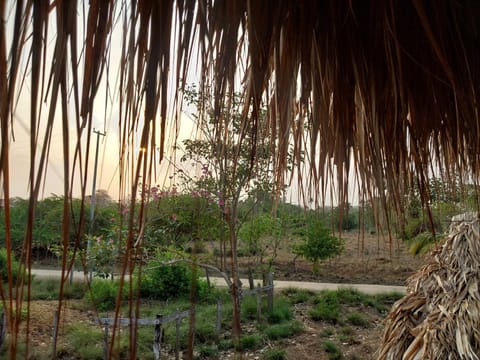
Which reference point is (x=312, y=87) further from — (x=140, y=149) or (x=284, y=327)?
(x=284, y=327)

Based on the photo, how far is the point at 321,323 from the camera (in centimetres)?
560

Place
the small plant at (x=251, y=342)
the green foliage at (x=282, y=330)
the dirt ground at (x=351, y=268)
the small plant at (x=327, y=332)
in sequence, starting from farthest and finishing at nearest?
the dirt ground at (x=351, y=268) < the small plant at (x=327, y=332) < the green foliage at (x=282, y=330) < the small plant at (x=251, y=342)

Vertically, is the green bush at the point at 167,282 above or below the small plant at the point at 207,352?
above

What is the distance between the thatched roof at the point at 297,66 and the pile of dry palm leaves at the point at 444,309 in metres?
0.97

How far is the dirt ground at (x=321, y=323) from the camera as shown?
15.5 ft

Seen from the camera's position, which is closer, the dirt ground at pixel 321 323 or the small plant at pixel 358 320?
the dirt ground at pixel 321 323

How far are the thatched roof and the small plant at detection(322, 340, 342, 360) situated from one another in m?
4.22

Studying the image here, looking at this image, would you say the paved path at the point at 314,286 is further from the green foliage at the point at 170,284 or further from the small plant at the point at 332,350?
the small plant at the point at 332,350

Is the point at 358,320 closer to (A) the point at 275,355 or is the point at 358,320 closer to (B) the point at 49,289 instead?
(A) the point at 275,355

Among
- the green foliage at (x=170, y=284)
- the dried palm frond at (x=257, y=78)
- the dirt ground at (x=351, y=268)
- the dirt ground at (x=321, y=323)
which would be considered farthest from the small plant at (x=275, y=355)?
the dried palm frond at (x=257, y=78)

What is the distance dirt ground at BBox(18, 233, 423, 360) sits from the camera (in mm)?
4719

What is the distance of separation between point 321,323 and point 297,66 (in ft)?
17.9

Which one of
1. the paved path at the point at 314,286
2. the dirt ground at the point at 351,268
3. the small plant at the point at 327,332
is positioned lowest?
the small plant at the point at 327,332

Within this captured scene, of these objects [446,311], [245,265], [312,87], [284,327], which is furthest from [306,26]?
[245,265]
